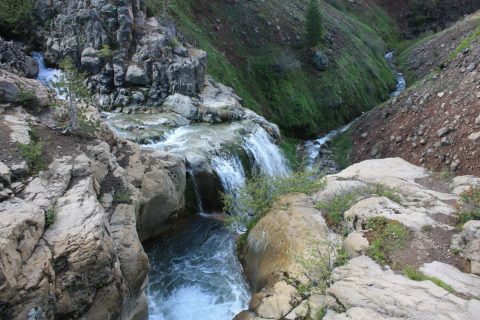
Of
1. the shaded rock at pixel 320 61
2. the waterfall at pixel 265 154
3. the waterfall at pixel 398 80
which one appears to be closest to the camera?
the waterfall at pixel 265 154

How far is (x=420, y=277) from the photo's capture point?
38.5ft

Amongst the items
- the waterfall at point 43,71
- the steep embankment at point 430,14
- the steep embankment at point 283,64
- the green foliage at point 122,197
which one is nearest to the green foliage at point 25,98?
the green foliage at point 122,197

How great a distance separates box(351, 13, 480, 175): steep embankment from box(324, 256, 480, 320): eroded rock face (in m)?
14.1

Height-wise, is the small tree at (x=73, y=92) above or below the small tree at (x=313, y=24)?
below

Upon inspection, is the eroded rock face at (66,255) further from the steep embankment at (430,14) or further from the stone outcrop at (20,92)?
the steep embankment at (430,14)

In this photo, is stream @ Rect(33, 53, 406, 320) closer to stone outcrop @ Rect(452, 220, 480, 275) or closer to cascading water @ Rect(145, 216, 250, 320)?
cascading water @ Rect(145, 216, 250, 320)

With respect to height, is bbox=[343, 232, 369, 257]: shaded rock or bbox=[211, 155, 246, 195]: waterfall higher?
bbox=[343, 232, 369, 257]: shaded rock

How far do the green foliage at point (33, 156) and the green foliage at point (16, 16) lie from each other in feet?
75.9

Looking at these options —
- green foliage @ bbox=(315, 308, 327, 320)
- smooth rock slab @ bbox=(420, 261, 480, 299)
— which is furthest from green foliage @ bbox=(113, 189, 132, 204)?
smooth rock slab @ bbox=(420, 261, 480, 299)

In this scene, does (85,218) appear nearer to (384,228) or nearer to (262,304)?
(262,304)

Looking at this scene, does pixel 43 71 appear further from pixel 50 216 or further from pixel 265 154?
pixel 50 216

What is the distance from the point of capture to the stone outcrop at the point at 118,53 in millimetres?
30797

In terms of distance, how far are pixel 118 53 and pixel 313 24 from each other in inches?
975

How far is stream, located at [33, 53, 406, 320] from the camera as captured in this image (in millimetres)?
16188
